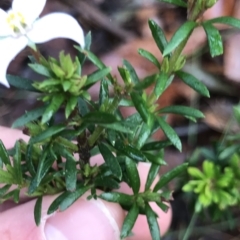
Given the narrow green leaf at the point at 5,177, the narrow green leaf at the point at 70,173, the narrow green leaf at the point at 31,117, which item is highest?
the narrow green leaf at the point at 31,117

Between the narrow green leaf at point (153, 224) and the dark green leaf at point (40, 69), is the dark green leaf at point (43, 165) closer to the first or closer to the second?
the dark green leaf at point (40, 69)

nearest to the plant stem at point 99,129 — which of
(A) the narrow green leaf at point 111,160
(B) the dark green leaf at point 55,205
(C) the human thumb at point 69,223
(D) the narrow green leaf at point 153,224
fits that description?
(A) the narrow green leaf at point 111,160

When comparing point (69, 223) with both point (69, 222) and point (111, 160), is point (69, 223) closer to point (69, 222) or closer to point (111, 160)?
point (69, 222)

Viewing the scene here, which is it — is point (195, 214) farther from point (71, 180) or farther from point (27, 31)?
point (27, 31)

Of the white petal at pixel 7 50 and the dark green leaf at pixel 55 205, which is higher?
the white petal at pixel 7 50

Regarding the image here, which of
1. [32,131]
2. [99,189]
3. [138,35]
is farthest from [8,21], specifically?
[138,35]

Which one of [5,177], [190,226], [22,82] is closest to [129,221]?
[5,177]
